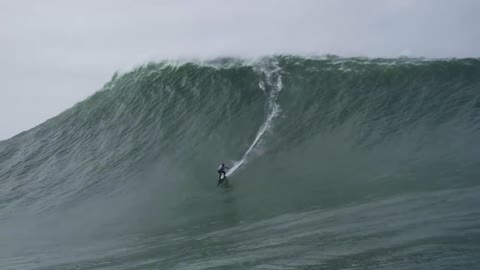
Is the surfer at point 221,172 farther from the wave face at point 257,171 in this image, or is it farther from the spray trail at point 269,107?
the spray trail at point 269,107

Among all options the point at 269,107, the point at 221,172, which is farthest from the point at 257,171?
the point at 269,107

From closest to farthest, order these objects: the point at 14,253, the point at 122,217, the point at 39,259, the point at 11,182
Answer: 1. the point at 39,259
2. the point at 14,253
3. the point at 122,217
4. the point at 11,182

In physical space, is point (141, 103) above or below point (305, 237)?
above

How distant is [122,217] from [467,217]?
9.07 m

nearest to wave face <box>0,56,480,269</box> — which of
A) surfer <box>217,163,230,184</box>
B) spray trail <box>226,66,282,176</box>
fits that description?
spray trail <box>226,66,282,176</box>

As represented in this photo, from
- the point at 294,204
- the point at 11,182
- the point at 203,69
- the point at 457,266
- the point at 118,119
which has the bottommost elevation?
the point at 457,266

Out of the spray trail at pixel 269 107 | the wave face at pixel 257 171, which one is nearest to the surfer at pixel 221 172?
the wave face at pixel 257 171

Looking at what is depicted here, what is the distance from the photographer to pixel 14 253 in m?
14.1

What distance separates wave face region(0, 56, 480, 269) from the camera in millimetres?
10297

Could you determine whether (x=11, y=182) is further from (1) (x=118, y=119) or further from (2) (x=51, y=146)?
(1) (x=118, y=119)

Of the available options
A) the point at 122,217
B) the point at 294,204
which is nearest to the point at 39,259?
the point at 122,217

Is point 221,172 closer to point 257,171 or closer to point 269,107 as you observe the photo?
point 257,171

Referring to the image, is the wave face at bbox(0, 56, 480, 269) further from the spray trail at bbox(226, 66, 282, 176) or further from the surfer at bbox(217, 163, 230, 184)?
the surfer at bbox(217, 163, 230, 184)

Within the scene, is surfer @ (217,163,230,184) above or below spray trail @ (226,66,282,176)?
below
